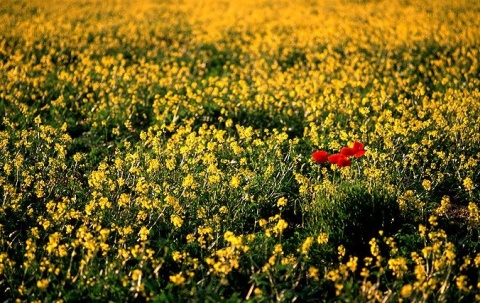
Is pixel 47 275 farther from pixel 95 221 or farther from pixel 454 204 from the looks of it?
pixel 454 204

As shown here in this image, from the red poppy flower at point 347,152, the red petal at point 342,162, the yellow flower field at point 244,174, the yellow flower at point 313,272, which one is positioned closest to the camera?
the yellow flower at point 313,272

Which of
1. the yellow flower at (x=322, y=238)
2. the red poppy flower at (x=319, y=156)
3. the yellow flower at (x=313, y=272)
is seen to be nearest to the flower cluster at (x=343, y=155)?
the red poppy flower at (x=319, y=156)

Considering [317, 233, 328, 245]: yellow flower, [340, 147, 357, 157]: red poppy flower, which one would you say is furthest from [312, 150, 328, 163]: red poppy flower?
[317, 233, 328, 245]: yellow flower

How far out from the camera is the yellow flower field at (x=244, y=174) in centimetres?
368

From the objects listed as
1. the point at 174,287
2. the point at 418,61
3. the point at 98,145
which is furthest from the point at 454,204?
the point at 418,61

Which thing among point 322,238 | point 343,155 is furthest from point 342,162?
point 322,238

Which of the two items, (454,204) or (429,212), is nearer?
(429,212)

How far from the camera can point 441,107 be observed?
673 cm

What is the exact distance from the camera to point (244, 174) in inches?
198

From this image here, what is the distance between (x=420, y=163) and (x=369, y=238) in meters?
1.89

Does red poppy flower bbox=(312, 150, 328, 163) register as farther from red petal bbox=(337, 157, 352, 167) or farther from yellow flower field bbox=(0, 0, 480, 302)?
red petal bbox=(337, 157, 352, 167)

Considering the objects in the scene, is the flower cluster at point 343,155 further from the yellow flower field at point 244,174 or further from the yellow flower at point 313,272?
the yellow flower at point 313,272

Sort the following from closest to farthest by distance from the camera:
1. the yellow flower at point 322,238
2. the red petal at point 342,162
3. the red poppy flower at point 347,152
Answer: the yellow flower at point 322,238 < the red petal at point 342,162 < the red poppy flower at point 347,152

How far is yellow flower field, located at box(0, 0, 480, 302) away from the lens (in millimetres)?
3678
